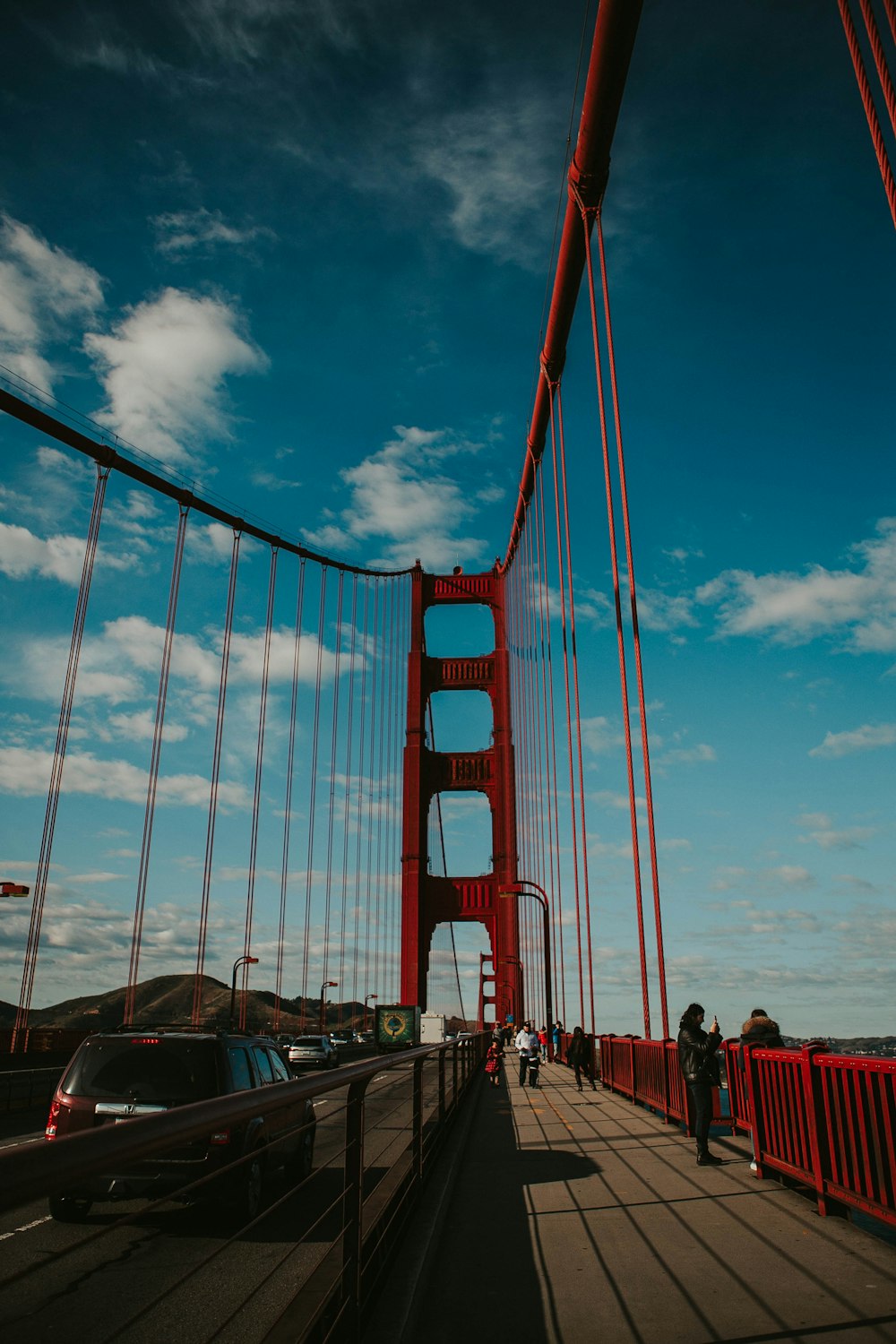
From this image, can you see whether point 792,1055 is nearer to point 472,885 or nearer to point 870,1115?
point 870,1115

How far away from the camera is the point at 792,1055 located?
5906 millimetres

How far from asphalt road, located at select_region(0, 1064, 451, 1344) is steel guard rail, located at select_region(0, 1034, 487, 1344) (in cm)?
12

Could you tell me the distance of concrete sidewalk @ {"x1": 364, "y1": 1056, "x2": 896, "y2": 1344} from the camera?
11.6 feet

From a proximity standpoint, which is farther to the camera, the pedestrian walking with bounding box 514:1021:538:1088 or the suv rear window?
the pedestrian walking with bounding box 514:1021:538:1088

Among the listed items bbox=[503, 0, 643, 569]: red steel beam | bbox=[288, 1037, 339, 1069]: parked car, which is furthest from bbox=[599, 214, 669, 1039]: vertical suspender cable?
bbox=[288, 1037, 339, 1069]: parked car

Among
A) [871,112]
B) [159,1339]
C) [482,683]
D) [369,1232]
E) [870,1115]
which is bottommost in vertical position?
[159,1339]

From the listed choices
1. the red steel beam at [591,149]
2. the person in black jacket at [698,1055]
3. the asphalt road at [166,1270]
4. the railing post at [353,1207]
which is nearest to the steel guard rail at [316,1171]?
the railing post at [353,1207]

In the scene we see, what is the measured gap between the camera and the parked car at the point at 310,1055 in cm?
2933

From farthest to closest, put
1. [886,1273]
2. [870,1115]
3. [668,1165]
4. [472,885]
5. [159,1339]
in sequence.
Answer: [472,885], [668,1165], [870,1115], [886,1273], [159,1339]

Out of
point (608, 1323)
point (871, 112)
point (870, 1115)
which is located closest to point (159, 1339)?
point (608, 1323)

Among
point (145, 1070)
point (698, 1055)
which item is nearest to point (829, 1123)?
point (698, 1055)

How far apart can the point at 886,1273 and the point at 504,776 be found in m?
39.0

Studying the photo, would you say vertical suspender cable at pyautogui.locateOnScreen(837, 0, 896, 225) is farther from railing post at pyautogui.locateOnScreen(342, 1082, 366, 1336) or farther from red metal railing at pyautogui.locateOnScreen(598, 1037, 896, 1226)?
railing post at pyautogui.locateOnScreen(342, 1082, 366, 1336)

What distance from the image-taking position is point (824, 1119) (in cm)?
536
